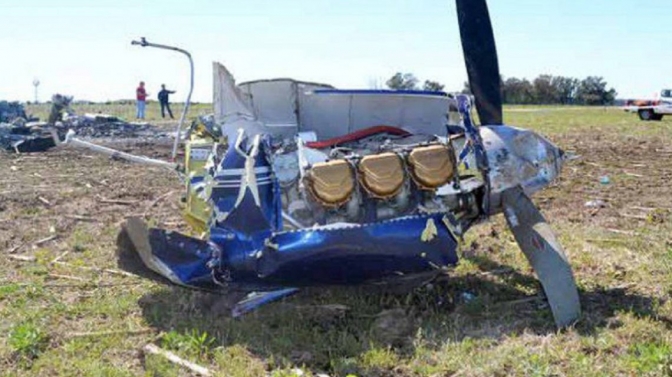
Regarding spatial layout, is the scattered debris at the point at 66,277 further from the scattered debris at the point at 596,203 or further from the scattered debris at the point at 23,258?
the scattered debris at the point at 596,203

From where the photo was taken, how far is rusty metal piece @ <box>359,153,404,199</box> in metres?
5.20

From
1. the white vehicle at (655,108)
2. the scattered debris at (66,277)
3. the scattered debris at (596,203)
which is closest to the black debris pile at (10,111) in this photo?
the scattered debris at (66,277)

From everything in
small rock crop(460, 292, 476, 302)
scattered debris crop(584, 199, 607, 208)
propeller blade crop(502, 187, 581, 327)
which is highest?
propeller blade crop(502, 187, 581, 327)

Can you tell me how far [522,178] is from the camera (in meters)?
5.65

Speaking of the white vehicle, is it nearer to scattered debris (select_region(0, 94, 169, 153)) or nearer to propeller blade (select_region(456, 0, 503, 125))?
scattered debris (select_region(0, 94, 169, 153))

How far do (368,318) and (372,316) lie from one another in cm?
4

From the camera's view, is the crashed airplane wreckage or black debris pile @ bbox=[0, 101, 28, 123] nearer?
the crashed airplane wreckage

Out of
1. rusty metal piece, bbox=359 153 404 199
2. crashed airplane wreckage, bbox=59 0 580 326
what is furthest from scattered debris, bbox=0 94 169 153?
rusty metal piece, bbox=359 153 404 199

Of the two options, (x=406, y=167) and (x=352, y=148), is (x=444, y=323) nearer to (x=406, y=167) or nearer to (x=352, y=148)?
(x=406, y=167)

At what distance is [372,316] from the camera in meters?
5.15

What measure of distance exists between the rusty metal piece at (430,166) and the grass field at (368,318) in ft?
2.88

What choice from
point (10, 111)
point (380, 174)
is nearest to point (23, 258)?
point (380, 174)

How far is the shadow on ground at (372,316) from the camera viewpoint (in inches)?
181

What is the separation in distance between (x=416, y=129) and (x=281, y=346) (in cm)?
252
